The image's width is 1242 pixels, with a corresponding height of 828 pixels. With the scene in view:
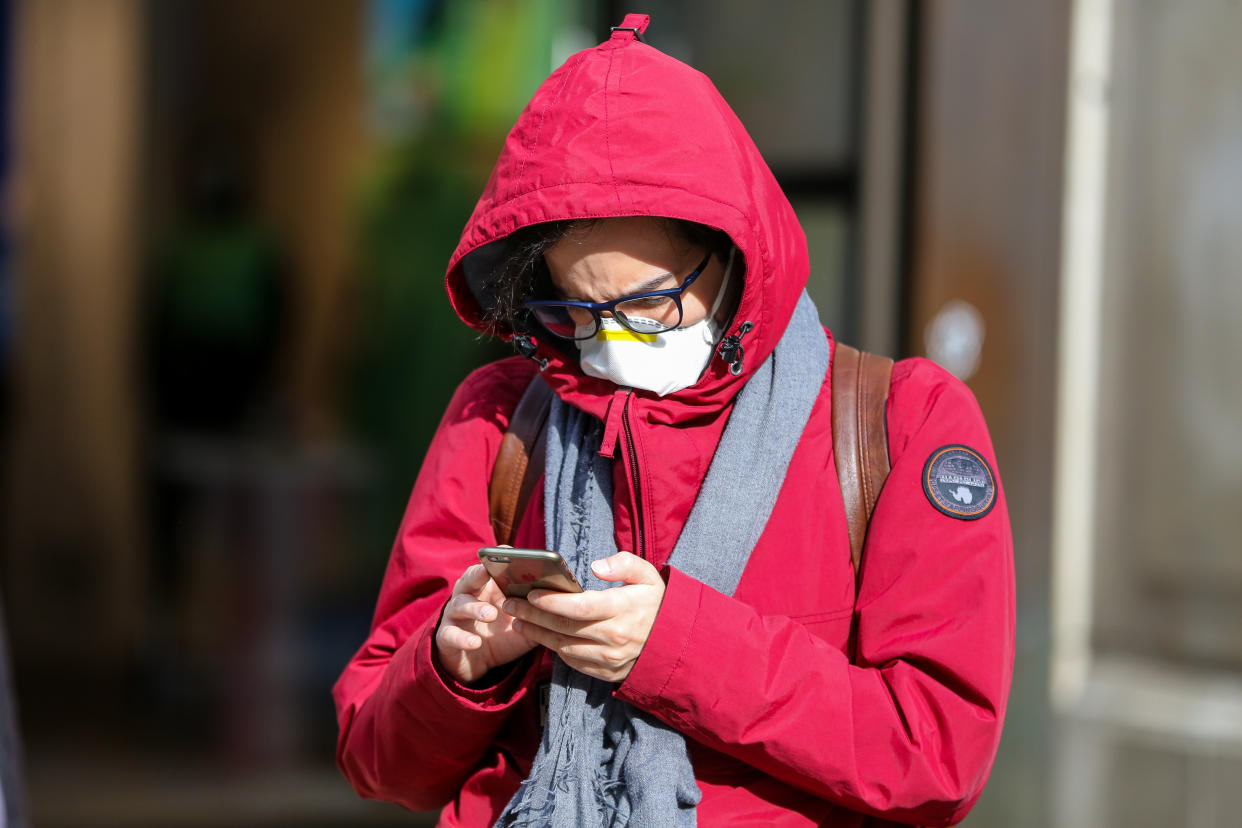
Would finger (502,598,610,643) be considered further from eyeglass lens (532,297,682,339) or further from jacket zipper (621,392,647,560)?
eyeglass lens (532,297,682,339)

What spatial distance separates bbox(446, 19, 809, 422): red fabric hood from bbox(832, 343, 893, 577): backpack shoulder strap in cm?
11

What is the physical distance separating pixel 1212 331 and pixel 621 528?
2.15 m

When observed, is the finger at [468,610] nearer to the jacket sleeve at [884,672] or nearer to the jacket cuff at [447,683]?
the jacket cuff at [447,683]

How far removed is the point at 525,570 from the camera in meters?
1.26

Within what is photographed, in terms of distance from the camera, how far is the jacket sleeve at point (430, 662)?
1.44 meters

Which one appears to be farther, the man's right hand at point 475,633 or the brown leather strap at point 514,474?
the brown leather strap at point 514,474

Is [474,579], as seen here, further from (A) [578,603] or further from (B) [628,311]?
(B) [628,311]

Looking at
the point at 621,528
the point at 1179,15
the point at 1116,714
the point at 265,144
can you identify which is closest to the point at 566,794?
the point at 621,528

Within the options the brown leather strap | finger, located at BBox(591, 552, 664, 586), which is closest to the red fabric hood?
the brown leather strap

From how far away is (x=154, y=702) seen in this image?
5.55 metres

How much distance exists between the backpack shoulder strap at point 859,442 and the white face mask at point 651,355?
17 cm

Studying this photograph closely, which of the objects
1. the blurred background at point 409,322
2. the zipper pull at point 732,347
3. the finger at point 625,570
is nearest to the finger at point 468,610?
the finger at point 625,570

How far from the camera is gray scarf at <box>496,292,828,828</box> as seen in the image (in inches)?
54.4

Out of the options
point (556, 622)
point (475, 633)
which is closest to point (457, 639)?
point (475, 633)
